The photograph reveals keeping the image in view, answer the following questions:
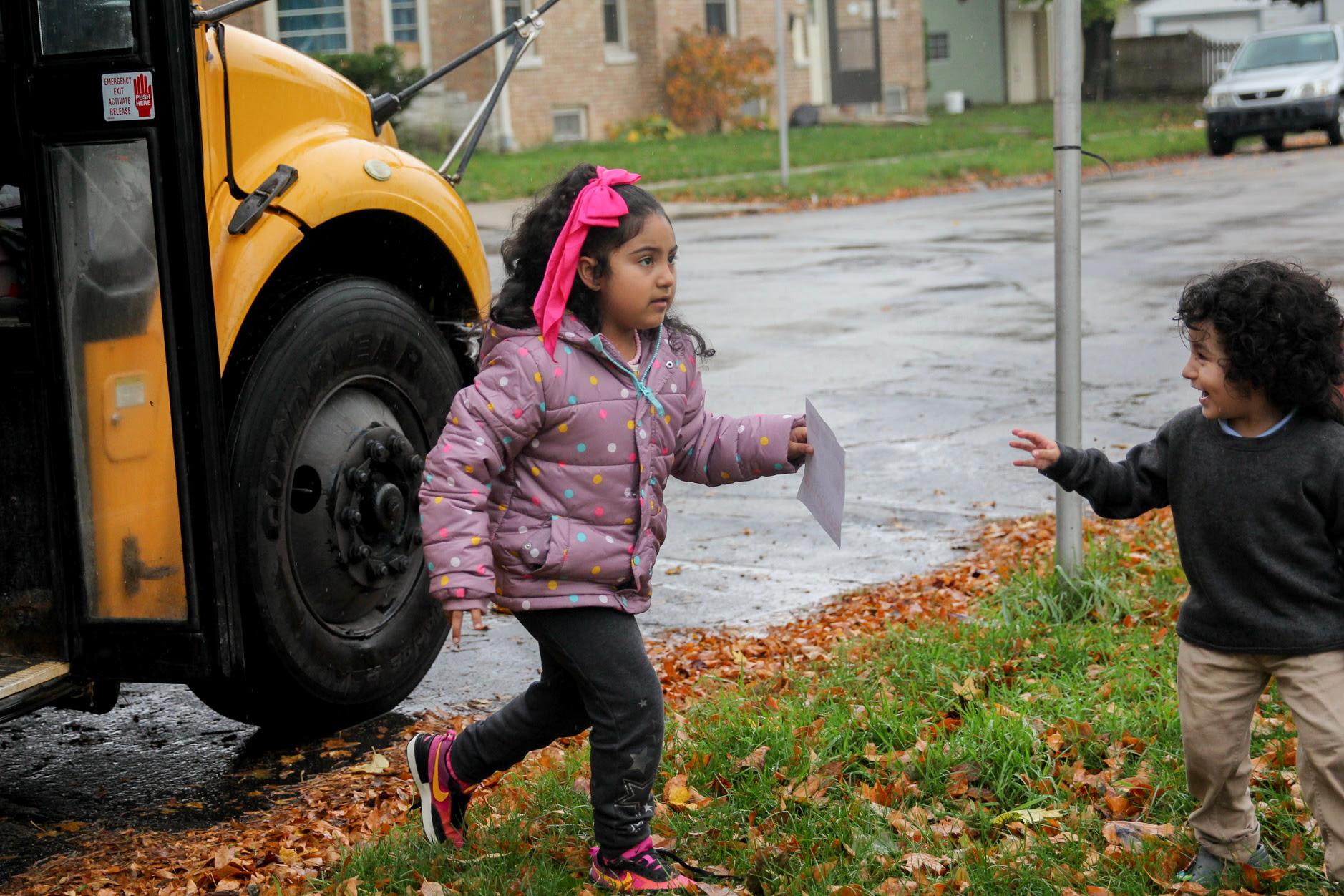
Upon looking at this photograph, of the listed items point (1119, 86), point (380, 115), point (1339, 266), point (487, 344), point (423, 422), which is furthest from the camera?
point (1119, 86)

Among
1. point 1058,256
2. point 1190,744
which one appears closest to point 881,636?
point 1058,256

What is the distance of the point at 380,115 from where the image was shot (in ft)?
16.3

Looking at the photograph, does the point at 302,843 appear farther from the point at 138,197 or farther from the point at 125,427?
the point at 138,197

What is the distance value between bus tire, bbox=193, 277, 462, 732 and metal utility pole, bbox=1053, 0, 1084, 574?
6.26 feet

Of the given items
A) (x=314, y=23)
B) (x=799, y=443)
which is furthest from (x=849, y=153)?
(x=799, y=443)

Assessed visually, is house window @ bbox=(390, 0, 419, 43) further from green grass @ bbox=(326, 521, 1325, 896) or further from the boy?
the boy

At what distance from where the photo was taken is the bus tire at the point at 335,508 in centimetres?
394

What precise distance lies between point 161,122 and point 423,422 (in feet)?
4.47

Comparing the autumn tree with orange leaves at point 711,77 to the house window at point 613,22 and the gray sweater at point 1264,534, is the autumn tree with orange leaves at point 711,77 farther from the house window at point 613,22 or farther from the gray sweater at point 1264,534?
the gray sweater at point 1264,534

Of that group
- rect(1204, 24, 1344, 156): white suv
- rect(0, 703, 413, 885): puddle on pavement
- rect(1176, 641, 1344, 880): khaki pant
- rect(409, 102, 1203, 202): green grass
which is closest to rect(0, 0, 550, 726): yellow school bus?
rect(0, 703, 413, 885): puddle on pavement

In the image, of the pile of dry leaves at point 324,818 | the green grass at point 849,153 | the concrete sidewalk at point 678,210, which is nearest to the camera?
the pile of dry leaves at point 324,818

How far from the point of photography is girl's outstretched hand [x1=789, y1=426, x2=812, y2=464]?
3.49m

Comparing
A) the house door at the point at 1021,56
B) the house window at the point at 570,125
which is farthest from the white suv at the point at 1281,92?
the house door at the point at 1021,56

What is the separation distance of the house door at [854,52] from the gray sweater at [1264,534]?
35995mm
